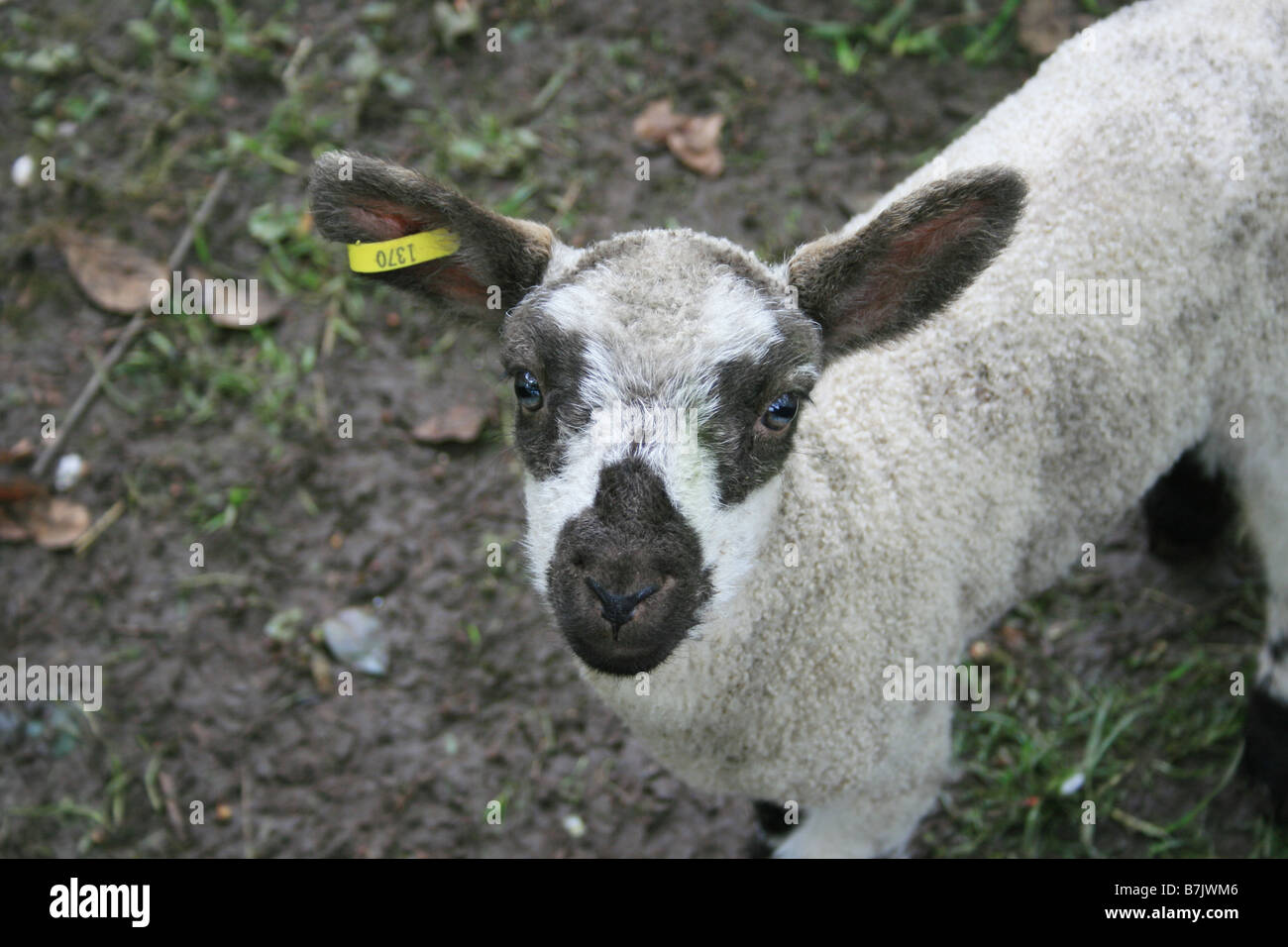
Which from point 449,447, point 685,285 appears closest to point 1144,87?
point 685,285

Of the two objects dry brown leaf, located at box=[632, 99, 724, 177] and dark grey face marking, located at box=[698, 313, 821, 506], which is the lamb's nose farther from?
dry brown leaf, located at box=[632, 99, 724, 177]

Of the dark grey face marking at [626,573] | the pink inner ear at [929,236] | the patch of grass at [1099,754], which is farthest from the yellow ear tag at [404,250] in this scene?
the patch of grass at [1099,754]

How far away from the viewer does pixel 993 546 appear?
11.4 feet

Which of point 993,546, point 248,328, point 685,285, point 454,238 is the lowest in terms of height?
point 993,546

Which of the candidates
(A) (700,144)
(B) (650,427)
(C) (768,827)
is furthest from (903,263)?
(A) (700,144)

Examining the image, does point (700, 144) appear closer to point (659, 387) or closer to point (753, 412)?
point (753, 412)

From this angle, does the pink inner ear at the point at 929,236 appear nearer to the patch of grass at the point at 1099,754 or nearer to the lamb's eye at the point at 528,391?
the lamb's eye at the point at 528,391

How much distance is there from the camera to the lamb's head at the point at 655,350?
2.50 metres

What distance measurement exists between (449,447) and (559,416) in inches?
108

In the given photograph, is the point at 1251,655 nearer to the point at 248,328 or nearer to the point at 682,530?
the point at 682,530

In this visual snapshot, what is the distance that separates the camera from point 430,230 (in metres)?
2.97

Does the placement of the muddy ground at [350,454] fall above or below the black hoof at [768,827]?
above

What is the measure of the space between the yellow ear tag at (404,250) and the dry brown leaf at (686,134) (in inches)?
123

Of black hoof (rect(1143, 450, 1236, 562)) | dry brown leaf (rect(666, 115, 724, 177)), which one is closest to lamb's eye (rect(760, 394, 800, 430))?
black hoof (rect(1143, 450, 1236, 562))
